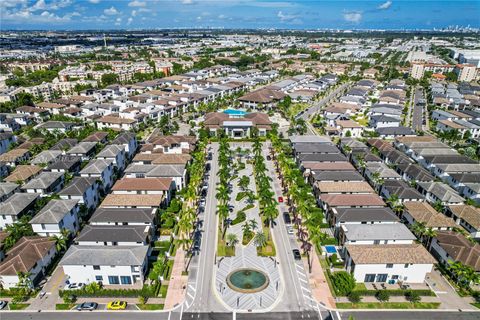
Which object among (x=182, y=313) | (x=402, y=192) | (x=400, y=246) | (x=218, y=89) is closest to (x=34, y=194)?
(x=182, y=313)

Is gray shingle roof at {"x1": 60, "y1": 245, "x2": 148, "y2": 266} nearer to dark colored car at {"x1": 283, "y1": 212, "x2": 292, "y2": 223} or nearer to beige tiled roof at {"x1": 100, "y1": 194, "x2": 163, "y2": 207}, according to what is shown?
beige tiled roof at {"x1": 100, "y1": 194, "x2": 163, "y2": 207}

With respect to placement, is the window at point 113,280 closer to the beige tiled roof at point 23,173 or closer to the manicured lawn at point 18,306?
the manicured lawn at point 18,306

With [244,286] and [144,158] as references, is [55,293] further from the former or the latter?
[144,158]

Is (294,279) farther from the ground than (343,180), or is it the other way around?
(343,180)

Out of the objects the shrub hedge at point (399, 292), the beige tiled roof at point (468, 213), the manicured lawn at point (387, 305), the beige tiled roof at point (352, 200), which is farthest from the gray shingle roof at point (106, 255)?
the beige tiled roof at point (468, 213)

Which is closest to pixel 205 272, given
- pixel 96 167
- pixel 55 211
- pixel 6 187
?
pixel 55 211

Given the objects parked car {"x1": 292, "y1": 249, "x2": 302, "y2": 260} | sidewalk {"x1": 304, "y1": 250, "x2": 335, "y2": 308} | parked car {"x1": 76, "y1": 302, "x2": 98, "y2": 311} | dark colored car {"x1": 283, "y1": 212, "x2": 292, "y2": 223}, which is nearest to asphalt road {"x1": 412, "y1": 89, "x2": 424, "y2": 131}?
dark colored car {"x1": 283, "y1": 212, "x2": 292, "y2": 223}

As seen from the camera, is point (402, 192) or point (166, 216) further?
point (402, 192)
